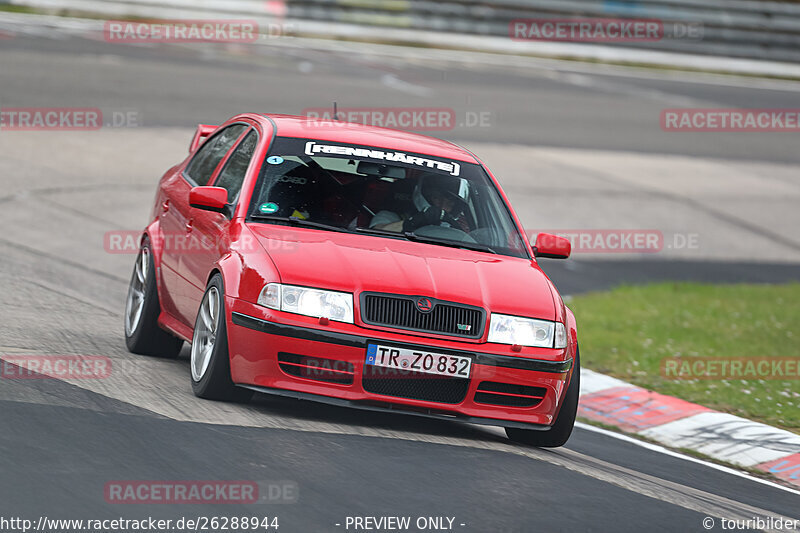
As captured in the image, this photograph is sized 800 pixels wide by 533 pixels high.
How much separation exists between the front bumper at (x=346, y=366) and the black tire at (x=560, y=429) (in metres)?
0.36

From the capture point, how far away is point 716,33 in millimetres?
32438

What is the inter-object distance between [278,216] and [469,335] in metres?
1.37

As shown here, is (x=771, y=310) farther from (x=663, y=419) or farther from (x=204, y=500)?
(x=204, y=500)

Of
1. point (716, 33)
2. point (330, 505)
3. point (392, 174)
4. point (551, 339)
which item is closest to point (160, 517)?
point (330, 505)

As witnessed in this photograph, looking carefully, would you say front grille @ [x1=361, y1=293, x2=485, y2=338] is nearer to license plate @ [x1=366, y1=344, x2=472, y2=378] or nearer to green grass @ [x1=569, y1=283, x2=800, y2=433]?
license plate @ [x1=366, y1=344, x2=472, y2=378]

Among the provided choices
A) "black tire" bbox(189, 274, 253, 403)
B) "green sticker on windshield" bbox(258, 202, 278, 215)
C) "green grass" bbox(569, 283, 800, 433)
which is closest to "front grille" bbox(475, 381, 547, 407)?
"black tire" bbox(189, 274, 253, 403)

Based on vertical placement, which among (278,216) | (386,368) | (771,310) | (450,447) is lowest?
(771,310)

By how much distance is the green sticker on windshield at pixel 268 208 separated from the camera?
6953 millimetres

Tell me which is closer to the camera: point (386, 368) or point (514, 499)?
point (514, 499)

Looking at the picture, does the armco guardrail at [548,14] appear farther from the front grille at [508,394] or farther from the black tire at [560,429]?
the front grille at [508,394]

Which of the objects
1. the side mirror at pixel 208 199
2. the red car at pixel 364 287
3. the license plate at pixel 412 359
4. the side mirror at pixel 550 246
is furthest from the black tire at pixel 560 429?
the side mirror at pixel 208 199

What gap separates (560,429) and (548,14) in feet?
84.6

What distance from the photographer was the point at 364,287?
6188 millimetres

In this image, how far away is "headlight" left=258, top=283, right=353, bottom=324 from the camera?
6141 millimetres
